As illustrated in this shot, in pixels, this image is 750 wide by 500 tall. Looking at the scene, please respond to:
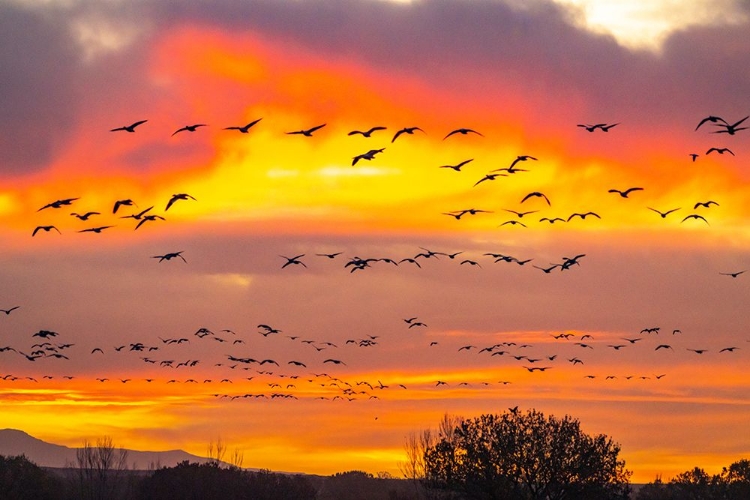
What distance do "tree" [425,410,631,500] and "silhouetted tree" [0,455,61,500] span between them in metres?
67.4

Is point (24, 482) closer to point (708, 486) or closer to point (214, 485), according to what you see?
point (214, 485)

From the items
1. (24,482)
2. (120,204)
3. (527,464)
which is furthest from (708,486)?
(120,204)

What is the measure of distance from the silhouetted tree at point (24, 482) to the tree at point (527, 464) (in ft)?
221

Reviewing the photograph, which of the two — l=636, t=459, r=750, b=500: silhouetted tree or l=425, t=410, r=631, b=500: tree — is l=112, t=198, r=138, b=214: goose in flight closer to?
l=425, t=410, r=631, b=500: tree

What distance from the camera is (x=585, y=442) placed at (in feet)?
335

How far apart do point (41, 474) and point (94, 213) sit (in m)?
104

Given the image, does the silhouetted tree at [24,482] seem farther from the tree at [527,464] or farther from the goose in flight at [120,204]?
the goose in flight at [120,204]

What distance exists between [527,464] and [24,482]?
79.9 metres

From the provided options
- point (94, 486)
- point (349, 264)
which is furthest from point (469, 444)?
point (94, 486)

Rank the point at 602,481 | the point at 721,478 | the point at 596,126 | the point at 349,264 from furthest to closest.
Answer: the point at 721,478
the point at 602,481
the point at 349,264
the point at 596,126

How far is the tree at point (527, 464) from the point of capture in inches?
3890

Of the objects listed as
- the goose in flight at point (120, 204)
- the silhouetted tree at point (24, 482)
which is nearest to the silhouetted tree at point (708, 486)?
the silhouetted tree at point (24, 482)

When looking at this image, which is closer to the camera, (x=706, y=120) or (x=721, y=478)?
(x=706, y=120)

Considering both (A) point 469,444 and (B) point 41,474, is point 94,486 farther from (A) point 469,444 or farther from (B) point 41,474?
(A) point 469,444
